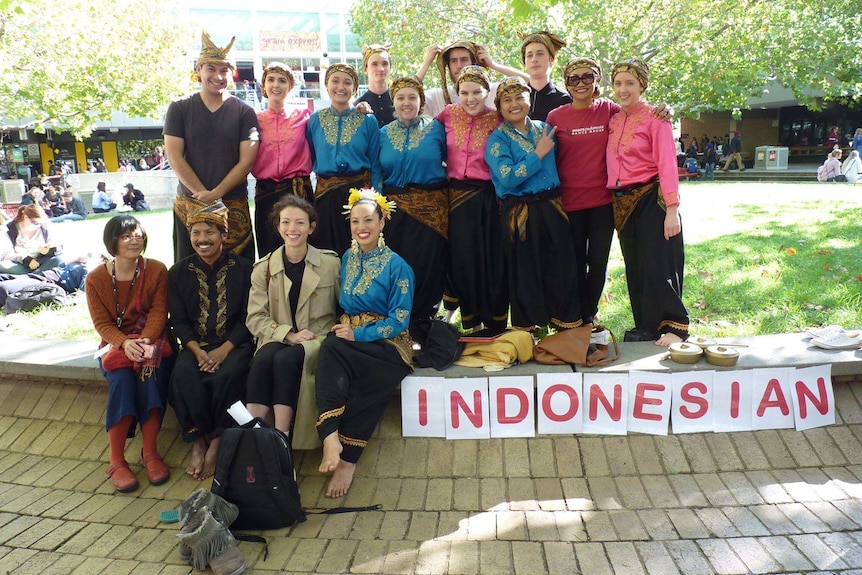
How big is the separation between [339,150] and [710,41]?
13042 mm

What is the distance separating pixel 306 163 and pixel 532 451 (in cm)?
232

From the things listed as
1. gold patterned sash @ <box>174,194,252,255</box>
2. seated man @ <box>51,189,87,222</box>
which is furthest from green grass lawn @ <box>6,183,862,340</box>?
seated man @ <box>51,189,87,222</box>

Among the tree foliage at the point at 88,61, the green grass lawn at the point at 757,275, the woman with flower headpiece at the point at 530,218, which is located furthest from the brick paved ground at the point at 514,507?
Answer: the tree foliage at the point at 88,61

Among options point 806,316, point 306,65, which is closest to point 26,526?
point 806,316

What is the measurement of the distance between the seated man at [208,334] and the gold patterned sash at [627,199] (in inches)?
89.0

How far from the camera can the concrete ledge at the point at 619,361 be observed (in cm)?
361

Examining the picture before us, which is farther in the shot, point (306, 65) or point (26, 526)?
point (306, 65)

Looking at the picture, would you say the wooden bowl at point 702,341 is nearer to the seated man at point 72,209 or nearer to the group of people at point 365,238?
the group of people at point 365,238

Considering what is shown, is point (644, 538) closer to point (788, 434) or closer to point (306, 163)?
point (788, 434)

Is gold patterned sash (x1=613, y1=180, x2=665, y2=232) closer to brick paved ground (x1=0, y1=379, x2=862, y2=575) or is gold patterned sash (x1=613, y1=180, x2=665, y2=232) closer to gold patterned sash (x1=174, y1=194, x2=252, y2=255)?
brick paved ground (x1=0, y1=379, x2=862, y2=575)

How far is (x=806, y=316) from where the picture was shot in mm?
4828

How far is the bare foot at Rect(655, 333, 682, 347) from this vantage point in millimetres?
3938

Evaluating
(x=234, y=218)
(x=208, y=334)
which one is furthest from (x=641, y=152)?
(x=208, y=334)

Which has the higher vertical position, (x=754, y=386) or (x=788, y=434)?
(x=754, y=386)
